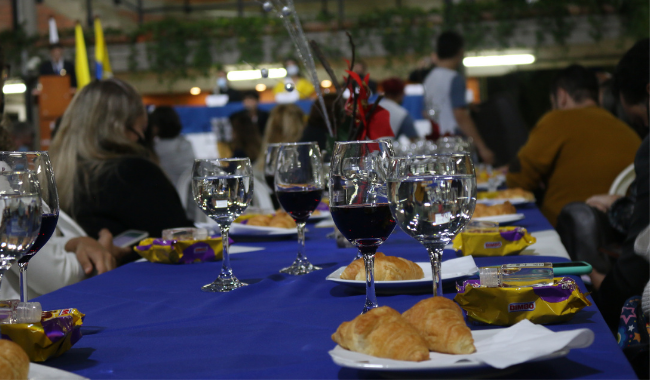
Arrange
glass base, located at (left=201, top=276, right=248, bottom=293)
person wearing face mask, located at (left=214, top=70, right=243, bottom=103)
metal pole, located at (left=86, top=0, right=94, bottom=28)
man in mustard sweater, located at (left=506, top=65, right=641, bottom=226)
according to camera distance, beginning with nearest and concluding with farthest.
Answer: glass base, located at (left=201, top=276, right=248, bottom=293)
man in mustard sweater, located at (left=506, top=65, right=641, bottom=226)
person wearing face mask, located at (left=214, top=70, right=243, bottom=103)
metal pole, located at (left=86, top=0, right=94, bottom=28)

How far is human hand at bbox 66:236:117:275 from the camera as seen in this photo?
5.20ft

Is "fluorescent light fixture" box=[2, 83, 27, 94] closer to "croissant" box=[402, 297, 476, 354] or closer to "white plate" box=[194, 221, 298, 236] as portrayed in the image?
"white plate" box=[194, 221, 298, 236]

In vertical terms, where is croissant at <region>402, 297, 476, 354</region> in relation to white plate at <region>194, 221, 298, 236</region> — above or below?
above

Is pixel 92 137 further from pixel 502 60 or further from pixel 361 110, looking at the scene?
pixel 502 60

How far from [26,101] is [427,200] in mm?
11589

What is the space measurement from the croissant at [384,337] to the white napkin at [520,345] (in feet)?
0.08

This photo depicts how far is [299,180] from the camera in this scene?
1228mm

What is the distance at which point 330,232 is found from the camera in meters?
1.83

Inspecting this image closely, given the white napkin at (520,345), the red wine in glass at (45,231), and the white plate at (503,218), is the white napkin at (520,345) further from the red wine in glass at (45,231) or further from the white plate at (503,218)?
the white plate at (503,218)

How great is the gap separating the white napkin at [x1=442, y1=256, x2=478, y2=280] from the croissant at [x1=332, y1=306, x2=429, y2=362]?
0.35 metres

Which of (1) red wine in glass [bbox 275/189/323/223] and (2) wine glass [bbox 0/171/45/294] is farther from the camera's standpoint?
(1) red wine in glass [bbox 275/189/323/223]

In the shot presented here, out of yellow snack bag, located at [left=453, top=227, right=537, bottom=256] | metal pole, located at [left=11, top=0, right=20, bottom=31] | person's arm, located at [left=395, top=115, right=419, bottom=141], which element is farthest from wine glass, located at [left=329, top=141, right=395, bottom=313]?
metal pole, located at [left=11, top=0, right=20, bottom=31]

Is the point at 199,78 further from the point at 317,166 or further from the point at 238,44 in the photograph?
the point at 317,166

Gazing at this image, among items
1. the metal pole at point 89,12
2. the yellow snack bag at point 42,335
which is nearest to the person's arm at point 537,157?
the yellow snack bag at point 42,335
